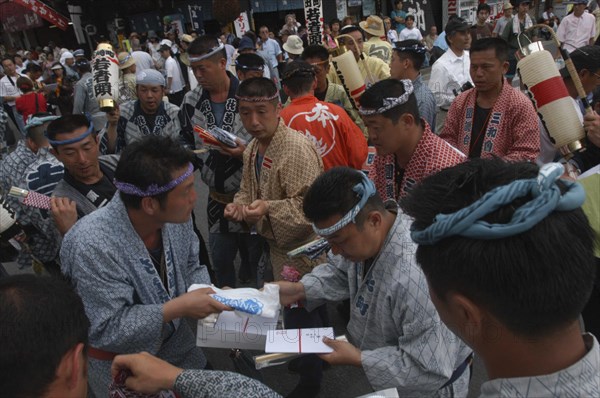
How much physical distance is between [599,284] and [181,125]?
3.42 m

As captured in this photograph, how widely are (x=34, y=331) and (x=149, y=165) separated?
0.93 meters

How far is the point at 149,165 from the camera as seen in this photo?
73.9 inches

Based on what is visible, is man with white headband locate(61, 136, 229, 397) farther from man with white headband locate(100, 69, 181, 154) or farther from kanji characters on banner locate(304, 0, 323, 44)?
kanji characters on banner locate(304, 0, 323, 44)

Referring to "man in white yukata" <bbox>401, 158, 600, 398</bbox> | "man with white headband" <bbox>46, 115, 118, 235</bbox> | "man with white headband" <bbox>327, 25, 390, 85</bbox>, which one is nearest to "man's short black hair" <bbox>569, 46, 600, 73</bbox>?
"man with white headband" <bbox>327, 25, 390, 85</bbox>

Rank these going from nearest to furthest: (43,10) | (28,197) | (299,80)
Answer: (28,197), (299,80), (43,10)

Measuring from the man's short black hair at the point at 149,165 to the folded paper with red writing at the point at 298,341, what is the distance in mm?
789

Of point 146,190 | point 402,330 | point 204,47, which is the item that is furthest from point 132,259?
point 204,47

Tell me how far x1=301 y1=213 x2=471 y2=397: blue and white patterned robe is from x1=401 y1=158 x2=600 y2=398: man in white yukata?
1.70ft

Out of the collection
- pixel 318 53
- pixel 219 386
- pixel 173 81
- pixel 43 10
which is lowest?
pixel 219 386

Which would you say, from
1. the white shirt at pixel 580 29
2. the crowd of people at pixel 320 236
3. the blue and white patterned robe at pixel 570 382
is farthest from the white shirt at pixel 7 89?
the white shirt at pixel 580 29

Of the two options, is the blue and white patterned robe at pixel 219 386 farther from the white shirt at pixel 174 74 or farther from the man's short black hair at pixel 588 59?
the white shirt at pixel 174 74

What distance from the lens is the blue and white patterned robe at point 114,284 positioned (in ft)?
6.05

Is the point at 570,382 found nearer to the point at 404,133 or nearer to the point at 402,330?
the point at 402,330

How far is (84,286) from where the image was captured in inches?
73.0
